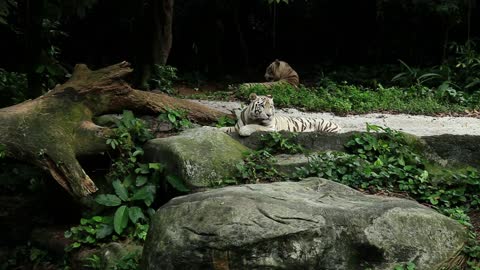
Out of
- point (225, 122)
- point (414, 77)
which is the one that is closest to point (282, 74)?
point (414, 77)

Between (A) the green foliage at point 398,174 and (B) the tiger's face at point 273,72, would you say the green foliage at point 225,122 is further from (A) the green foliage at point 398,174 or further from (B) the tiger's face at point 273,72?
(B) the tiger's face at point 273,72

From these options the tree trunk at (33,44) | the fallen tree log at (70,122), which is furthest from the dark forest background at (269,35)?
the fallen tree log at (70,122)

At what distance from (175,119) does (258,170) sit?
1.90 m

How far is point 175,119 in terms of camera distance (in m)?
8.39

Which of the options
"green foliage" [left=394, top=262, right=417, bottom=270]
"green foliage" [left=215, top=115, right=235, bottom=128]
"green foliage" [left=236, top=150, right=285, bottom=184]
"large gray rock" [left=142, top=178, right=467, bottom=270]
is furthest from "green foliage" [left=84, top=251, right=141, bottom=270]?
"green foliage" [left=215, top=115, right=235, bottom=128]

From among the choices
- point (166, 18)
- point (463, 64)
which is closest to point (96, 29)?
point (166, 18)

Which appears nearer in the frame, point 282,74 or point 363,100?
point 363,100

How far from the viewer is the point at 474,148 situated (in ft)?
24.4

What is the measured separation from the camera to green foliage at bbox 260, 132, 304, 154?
7449mm

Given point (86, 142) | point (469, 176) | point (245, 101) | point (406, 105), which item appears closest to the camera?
point (469, 176)

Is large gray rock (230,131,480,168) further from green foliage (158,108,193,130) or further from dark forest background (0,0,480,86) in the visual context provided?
dark forest background (0,0,480,86)

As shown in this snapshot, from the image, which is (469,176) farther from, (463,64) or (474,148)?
(463,64)

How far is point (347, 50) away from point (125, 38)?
771cm

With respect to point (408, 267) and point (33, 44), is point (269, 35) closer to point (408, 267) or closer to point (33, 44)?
point (33, 44)
